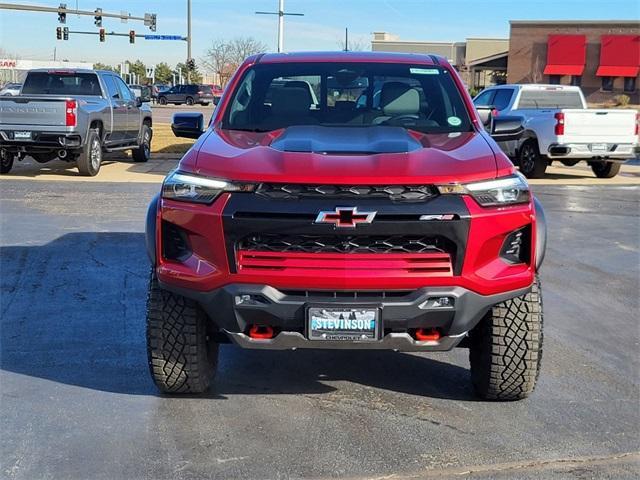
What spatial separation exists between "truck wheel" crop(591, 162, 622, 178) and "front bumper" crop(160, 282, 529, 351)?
1370cm

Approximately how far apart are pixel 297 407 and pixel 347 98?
6.80 feet

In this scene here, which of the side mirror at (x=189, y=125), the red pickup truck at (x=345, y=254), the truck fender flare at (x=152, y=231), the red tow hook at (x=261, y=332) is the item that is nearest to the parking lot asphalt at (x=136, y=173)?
the side mirror at (x=189, y=125)

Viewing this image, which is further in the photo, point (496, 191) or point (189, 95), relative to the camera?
point (189, 95)

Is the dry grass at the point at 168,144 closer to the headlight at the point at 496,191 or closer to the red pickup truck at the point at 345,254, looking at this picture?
the red pickup truck at the point at 345,254

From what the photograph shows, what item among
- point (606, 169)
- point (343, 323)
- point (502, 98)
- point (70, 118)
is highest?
point (502, 98)

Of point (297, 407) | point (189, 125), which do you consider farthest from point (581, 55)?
point (297, 407)

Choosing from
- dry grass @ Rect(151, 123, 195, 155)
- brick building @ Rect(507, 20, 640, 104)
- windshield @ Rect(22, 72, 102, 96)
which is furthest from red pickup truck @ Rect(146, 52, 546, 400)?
brick building @ Rect(507, 20, 640, 104)

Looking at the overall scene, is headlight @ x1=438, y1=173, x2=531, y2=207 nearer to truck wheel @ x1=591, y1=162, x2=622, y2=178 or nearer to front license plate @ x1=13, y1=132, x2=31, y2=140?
front license plate @ x1=13, y1=132, x2=31, y2=140

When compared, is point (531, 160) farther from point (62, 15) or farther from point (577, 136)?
point (62, 15)

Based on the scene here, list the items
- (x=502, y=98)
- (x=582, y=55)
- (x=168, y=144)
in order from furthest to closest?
(x=582, y=55), (x=168, y=144), (x=502, y=98)

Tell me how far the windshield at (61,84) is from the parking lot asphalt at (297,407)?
9375 millimetres

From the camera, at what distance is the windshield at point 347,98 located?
5.05 m

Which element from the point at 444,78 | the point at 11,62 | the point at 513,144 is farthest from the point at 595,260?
the point at 11,62

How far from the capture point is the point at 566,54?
5791 cm
